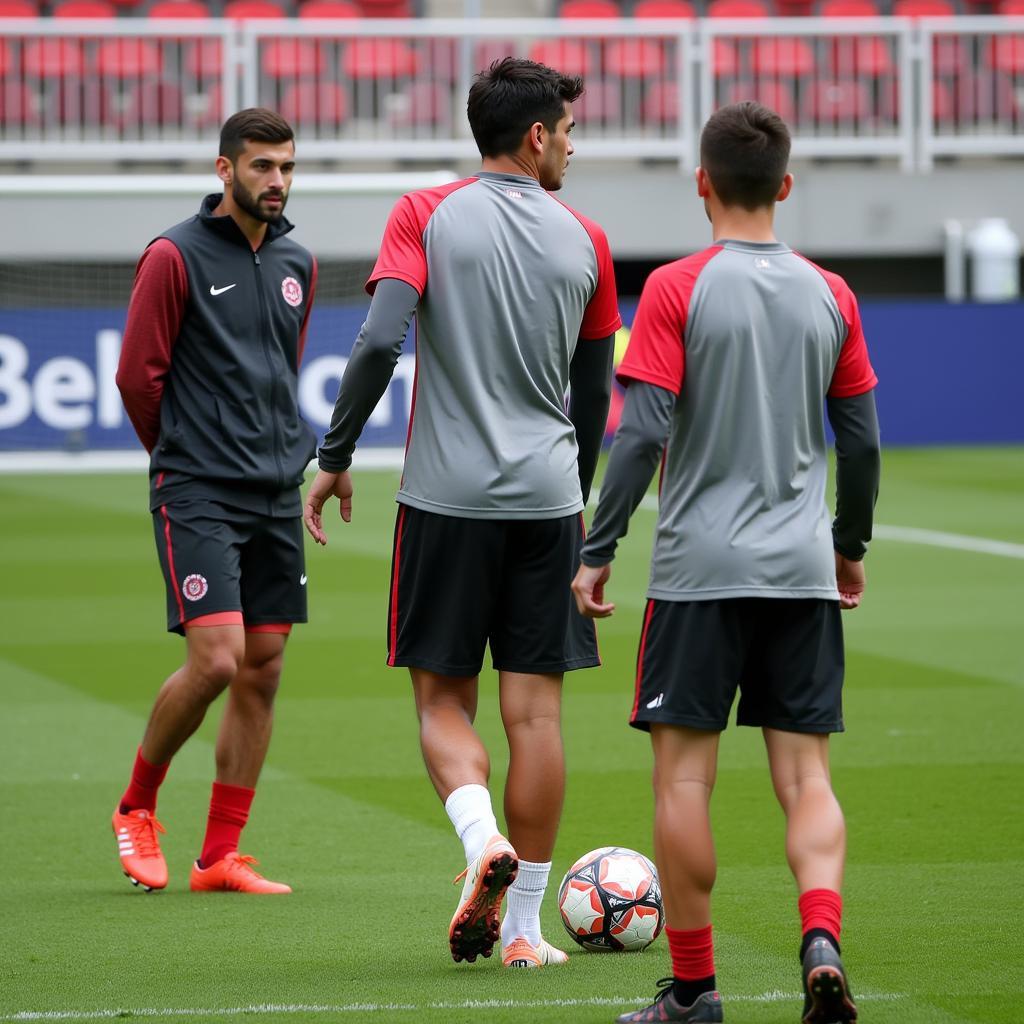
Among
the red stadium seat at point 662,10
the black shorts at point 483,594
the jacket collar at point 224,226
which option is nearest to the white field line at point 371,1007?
the black shorts at point 483,594

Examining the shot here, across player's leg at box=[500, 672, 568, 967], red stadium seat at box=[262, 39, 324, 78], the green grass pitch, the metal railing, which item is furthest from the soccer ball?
red stadium seat at box=[262, 39, 324, 78]

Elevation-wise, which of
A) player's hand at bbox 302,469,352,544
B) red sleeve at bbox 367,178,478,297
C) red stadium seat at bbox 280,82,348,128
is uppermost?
red stadium seat at bbox 280,82,348,128

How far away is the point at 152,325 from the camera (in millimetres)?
5668

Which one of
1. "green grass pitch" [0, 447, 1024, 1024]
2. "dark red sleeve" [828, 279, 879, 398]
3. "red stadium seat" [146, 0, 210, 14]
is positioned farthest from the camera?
"red stadium seat" [146, 0, 210, 14]

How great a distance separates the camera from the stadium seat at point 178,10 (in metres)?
26.6

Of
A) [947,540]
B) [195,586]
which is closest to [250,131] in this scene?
[195,586]

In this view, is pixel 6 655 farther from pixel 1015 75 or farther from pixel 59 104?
pixel 1015 75

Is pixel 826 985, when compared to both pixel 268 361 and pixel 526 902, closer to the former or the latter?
pixel 526 902

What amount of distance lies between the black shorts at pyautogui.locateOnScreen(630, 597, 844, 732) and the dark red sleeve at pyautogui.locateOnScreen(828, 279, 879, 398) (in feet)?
1.52

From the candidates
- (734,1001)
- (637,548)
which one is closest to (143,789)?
(734,1001)

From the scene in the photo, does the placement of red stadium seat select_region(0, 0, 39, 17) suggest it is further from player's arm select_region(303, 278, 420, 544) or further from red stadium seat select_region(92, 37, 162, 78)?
player's arm select_region(303, 278, 420, 544)

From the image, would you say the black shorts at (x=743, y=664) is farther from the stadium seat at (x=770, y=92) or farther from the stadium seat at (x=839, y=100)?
the stadium seat at (x=839, y=100)

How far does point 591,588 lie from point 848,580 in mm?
662

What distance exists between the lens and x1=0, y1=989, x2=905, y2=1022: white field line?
4.35m
